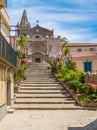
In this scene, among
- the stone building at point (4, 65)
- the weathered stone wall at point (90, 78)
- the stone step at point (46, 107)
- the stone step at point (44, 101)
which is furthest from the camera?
the weathered stone wall at point (90, 78)

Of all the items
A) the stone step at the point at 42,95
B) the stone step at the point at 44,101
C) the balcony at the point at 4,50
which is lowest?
the stone step at the point at 44,101

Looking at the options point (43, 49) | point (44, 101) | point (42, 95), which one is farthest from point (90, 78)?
point (43, 49)

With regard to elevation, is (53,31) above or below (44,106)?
above

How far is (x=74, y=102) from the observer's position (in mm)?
22594

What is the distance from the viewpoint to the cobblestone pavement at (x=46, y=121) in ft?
45.9

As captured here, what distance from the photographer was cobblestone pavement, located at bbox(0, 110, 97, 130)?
13992 mm

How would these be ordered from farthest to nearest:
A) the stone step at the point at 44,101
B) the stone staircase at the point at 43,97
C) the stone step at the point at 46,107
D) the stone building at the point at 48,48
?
the stone building at the point at 48,48
the stone step at the point at 44,101
the stone staircase at the point at 43,97
the stone step at the point at 46,107

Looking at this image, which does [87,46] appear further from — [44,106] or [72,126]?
[72,126]

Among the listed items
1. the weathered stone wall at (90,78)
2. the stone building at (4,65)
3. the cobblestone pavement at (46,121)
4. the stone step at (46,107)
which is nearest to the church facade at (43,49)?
the weathered stone wall at (90,78)

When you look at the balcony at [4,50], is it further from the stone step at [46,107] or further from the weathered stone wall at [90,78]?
the weathered stone wall at [90,78]

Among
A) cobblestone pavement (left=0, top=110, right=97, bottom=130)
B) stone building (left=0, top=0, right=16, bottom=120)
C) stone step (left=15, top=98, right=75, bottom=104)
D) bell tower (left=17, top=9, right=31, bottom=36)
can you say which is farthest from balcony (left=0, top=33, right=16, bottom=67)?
bell tower (left=17, top=9, right=31, bottom=36)

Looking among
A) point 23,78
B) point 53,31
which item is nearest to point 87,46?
point 53,31

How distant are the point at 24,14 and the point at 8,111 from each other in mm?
62902

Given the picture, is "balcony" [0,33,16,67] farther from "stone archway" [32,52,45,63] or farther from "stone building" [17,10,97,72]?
"stone archway" [32,52,45,63]
